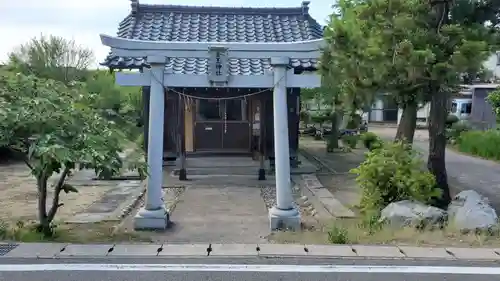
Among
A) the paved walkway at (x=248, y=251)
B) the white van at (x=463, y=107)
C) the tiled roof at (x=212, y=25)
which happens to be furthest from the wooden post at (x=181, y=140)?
the white van at (x=463, y=107)

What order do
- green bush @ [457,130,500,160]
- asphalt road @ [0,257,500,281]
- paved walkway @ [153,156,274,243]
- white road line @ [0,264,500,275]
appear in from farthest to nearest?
green bush @ [457,130,500,160] → paved walkway @ [153,156,274,243] → white road line @ [0,264,500,275] → asphalt road @ [0,257,500,281]

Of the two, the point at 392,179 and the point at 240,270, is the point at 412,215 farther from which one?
the point at 240,270

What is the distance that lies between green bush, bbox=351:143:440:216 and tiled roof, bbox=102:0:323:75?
4.29 meters

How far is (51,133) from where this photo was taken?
6191 mm

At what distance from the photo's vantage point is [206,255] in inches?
223

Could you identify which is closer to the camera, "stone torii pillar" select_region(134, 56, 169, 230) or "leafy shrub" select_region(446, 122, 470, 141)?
"stone torii pillar" select_region(134, 56, 169, 230)

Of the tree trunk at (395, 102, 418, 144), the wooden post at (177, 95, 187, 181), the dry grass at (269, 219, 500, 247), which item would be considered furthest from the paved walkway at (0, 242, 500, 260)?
the wooden post at (177, 95, 187, 181)

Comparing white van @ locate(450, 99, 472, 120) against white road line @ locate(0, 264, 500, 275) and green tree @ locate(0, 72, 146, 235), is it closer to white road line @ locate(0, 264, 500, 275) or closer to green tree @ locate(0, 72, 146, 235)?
white road line @ locate(0, 264, 500, 275)

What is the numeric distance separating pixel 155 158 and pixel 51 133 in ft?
6.04

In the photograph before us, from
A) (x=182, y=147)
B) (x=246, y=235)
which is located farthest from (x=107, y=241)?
(x=182, y=147)

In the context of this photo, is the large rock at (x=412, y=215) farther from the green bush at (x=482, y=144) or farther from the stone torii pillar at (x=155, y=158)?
the green bush at (x=482, y=144)

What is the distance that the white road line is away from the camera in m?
5.16

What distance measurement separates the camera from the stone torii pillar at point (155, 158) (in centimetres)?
748

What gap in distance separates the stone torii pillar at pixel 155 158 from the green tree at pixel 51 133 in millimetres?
619
